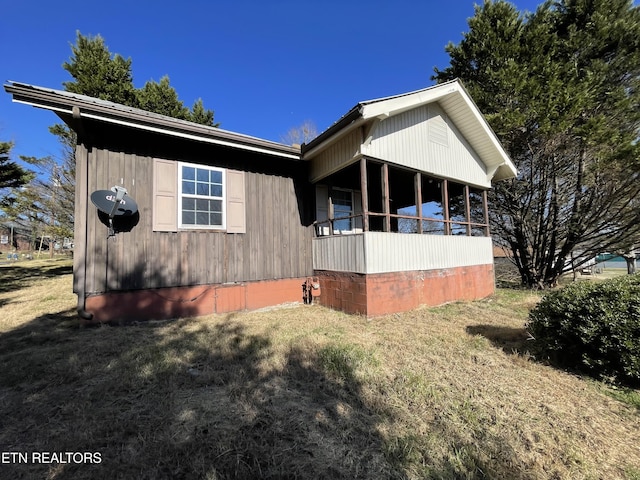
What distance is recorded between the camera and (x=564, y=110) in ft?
32.1

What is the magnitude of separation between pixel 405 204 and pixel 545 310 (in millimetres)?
8531

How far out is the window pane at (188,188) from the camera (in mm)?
6050

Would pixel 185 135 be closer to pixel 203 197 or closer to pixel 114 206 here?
pixel 203 197

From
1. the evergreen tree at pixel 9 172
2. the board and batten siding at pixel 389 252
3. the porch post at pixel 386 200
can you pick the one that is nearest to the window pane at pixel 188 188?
the board and batten siding at pixel 389 252

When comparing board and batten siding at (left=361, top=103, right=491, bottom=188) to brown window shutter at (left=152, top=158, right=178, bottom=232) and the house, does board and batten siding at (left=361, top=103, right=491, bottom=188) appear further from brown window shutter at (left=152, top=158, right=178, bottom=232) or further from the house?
brown window shutter at (left=152, top=158, right=178, bottom=232)

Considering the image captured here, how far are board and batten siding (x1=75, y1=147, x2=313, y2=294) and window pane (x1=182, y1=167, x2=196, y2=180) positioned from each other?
0.59 metres

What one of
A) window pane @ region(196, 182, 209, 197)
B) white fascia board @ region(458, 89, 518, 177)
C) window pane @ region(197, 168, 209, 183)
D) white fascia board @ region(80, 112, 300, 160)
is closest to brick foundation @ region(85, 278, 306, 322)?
window pane @ region(196, 182, 209, 197)

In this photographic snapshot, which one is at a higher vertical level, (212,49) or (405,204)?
(212,49)

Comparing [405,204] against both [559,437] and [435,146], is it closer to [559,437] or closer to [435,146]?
[435,146]

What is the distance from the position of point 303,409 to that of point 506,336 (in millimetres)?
3923

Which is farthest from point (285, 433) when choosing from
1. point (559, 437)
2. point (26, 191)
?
point (26, 191)

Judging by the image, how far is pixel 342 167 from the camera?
676cm

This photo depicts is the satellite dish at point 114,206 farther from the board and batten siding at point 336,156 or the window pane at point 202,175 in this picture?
the board and batten siding at point 336,156

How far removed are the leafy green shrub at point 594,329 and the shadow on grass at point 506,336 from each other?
27 cm
